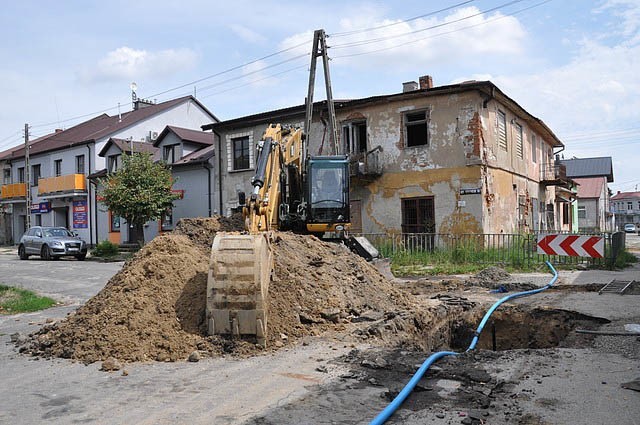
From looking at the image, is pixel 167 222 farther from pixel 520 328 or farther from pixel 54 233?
pixel 520 328

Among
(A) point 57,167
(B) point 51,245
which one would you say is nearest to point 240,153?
(B) point 51,245

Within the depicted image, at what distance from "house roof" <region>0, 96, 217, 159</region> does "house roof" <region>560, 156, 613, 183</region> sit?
48.8 metres

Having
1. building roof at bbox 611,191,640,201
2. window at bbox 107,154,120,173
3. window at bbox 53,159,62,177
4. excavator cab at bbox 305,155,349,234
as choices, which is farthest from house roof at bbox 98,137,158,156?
building roof at bbox 611,191,640,201

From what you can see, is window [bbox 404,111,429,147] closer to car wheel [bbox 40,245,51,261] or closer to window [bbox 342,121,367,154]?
window [bbox 342,121,367,154]

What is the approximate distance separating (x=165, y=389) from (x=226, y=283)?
70.5 inches

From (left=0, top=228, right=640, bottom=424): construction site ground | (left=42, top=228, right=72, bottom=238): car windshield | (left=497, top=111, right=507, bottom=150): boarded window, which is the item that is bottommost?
(left=0, top=228, right=640, bottom=424): construction site ground

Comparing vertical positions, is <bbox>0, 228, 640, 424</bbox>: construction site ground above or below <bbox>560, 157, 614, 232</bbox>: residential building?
below

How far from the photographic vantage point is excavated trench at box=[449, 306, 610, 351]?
30.1 ft

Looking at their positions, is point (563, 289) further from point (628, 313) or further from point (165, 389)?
point (165, 389)

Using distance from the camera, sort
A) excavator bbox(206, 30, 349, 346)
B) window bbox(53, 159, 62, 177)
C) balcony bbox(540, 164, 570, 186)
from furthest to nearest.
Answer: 1. window bbox(53, 159, 62, 177)
2. balcony bbox(540, 164, 570, 186)
3. excavator bbox(206, 30, 349, 346)

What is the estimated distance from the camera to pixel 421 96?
21.6m

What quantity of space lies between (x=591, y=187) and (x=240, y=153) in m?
50.4

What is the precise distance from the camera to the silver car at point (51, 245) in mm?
24844

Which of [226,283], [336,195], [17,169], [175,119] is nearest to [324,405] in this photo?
[226,283]
